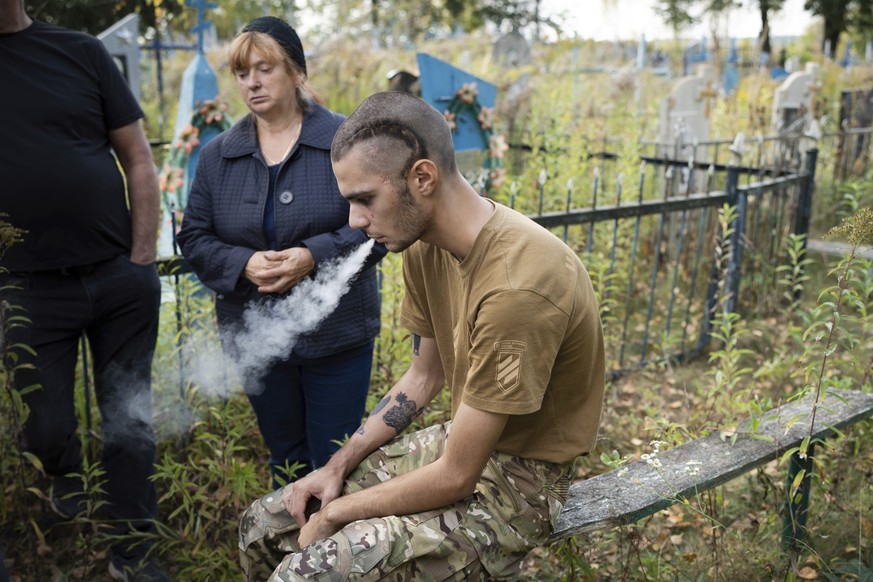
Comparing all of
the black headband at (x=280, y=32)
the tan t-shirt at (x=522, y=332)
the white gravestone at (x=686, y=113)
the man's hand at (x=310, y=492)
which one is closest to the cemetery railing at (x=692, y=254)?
the white gravestone at (x=686, y=113)

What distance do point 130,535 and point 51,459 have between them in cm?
43

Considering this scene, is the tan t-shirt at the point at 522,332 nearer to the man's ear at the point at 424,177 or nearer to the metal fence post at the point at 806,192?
the man's ear at the point at 424,177

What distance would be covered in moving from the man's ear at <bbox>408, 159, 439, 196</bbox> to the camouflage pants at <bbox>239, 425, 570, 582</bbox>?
2.50 feet

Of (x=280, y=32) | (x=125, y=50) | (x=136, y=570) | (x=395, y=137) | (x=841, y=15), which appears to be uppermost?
(x=841, y=15)

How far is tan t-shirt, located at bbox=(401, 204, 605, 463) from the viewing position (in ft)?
5.86

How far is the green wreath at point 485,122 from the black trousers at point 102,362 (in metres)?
3.65

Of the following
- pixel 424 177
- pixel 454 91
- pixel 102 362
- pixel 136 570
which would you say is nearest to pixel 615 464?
pixel 424 177

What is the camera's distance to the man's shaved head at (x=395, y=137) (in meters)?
1.86

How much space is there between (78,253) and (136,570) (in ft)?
3.93

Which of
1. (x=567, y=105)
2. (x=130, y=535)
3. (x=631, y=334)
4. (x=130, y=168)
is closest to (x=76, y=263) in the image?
(x=130, y=168)

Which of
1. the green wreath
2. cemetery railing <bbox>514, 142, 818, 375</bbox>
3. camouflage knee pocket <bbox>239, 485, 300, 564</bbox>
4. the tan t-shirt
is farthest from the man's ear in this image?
the green wreath

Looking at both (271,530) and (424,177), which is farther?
(271,530)

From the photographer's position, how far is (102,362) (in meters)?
2.89

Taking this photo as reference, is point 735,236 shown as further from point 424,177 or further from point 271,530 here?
point 271,530
